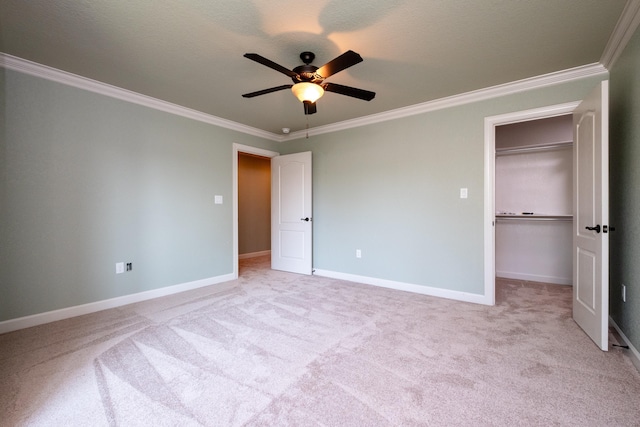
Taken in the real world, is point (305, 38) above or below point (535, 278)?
above

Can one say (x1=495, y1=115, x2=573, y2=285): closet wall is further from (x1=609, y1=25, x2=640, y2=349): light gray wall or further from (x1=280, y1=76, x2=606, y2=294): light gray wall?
(x1=609, y1=25, x2=640, y2=349): light gray wall

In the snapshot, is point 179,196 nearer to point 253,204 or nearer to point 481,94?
point 253,204

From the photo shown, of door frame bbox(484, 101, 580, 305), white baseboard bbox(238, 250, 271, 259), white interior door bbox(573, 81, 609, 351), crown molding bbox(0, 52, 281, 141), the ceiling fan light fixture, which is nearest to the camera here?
white interior door bbox(573, 81, 609, 351)

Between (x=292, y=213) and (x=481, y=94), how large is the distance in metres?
3.20

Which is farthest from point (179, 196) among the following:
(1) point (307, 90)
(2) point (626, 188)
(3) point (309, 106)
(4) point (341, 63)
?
(2) point (626, 188)

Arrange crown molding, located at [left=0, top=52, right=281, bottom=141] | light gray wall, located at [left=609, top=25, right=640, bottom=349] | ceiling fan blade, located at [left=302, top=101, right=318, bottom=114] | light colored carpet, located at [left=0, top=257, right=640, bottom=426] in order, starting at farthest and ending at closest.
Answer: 1. crown molding, located at [left=0, top=52, right=281, bottom=141]
2. ceiling fan blade, located at [left=302, top=101, right=318, bottom=114]
3. light gray wall, located at [left=609, top=25, right=640, bottom=349]
4. light colored carpet, located at [left=0, top=257, right=640, bottom=426]

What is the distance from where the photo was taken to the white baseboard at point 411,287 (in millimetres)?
3219

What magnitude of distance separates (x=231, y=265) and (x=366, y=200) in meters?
2.37

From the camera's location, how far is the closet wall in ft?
13.3

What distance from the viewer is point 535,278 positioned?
13.9 feet

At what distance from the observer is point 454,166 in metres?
3.37

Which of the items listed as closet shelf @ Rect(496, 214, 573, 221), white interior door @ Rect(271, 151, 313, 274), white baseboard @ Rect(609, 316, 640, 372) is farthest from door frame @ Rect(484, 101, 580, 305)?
white interior door @ Rect(271, 151, 313, 274)

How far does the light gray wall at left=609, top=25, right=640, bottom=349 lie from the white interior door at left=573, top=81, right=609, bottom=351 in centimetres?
15

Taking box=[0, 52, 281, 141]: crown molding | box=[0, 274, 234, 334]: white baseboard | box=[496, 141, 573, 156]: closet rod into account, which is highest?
box=[0, 52, 281, 141]: crown molding
